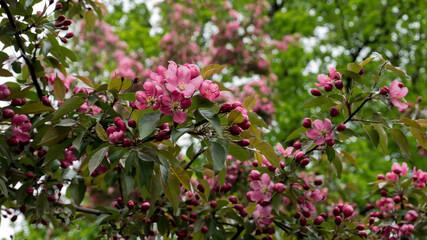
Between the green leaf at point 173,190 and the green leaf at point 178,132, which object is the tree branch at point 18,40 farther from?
the green leaf at point 178,132

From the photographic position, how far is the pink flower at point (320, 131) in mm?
1789

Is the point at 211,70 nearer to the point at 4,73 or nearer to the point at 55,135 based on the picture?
the point at 55,135

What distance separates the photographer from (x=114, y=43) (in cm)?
929

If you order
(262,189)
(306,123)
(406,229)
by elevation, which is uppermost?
(306,123)

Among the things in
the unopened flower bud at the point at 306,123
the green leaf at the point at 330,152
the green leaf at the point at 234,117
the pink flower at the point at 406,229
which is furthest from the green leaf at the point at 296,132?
the pink flower at the point at 406,229

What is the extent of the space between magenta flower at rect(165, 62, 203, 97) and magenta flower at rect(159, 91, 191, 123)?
0.12 feet

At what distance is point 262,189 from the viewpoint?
1928mm

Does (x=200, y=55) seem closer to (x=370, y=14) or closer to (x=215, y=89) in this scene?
(x=370, y=14)

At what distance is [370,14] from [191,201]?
8.49 metres

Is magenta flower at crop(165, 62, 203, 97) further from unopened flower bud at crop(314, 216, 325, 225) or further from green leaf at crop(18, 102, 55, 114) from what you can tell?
unopened flower bud at crop(314, 216, 325, 225)

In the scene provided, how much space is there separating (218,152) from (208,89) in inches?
9.4

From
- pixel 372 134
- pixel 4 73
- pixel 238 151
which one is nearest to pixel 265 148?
pixel 238 151

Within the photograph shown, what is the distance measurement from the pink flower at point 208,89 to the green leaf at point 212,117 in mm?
84

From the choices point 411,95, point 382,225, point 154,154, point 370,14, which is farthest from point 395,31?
point 154,154
